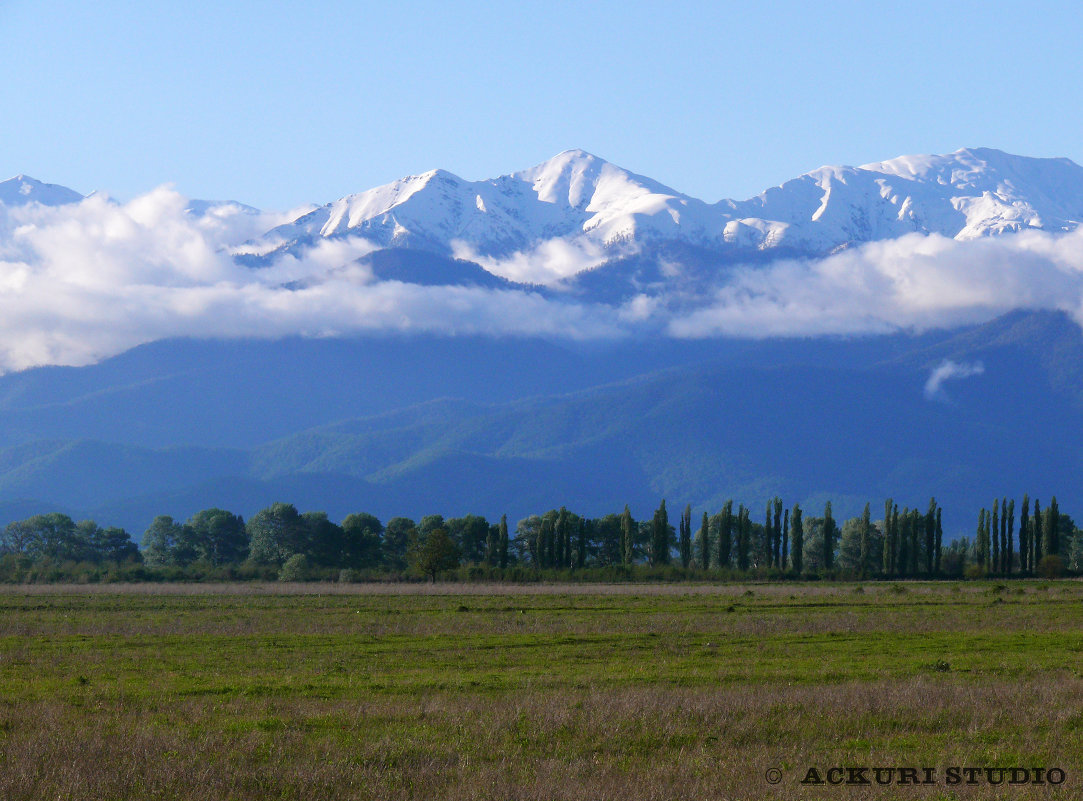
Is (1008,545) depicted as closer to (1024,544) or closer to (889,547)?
(1024,544)

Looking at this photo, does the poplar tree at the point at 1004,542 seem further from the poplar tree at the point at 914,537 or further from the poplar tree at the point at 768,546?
the poplar tree at the point at 768,546

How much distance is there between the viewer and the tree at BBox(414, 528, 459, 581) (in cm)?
9856

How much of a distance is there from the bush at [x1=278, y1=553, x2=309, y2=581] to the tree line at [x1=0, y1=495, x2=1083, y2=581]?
4.07 metres

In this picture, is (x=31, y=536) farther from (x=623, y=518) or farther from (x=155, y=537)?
(x=623, y=518)

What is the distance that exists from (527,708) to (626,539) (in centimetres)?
11067

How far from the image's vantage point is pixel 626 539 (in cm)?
13075

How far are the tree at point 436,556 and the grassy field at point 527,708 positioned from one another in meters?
56.1

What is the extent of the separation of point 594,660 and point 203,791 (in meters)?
16.8

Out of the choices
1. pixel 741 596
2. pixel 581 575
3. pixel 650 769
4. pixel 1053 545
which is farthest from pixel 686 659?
pixel 1053 545

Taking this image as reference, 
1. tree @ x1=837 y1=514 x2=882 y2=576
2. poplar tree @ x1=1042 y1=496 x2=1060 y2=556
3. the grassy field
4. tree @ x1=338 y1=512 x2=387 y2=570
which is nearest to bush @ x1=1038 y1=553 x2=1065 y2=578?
poplar tree @ x1=1042 y1=496 x2=1060 y2=556

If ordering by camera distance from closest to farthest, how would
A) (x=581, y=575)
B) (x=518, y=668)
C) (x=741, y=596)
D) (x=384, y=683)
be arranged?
1. (x=384, y=683)
2. (x=518, y=668)
3. (x=741, y=596)
4. (x=581, y=575)

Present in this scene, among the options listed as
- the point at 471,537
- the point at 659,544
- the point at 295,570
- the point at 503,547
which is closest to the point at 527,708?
the point at 295,570

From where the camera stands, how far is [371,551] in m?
125

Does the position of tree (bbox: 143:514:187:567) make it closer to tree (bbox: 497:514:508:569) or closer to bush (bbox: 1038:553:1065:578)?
tree (bbox: 497:514:508:569)
